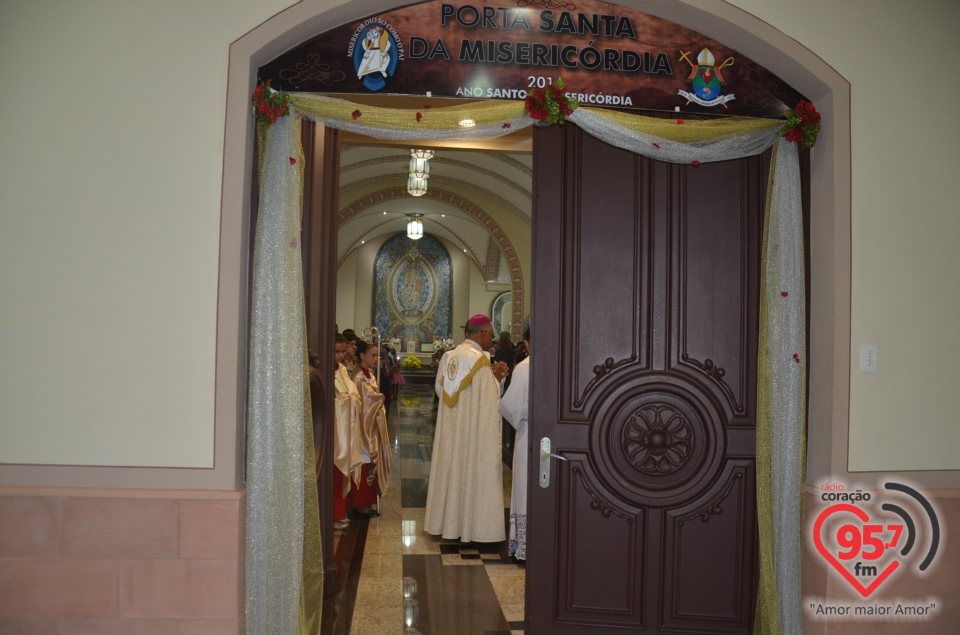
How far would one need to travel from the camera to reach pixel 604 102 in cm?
360

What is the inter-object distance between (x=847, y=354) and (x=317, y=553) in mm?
2411

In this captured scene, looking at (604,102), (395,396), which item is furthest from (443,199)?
(604,102)

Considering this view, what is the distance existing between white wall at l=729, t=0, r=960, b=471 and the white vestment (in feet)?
7.52

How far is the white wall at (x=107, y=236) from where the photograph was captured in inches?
127

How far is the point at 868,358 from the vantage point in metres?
3.47

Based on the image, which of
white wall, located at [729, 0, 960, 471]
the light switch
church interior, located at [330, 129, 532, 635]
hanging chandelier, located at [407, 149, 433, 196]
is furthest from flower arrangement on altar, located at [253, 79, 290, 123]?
hanging chandelier, located at [407, 149, 433, 196]

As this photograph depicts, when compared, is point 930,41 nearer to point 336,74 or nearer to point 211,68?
point 336,74

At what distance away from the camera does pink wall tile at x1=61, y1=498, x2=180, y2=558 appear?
3178 mm

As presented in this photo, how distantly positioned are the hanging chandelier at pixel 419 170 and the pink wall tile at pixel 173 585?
7.38 m

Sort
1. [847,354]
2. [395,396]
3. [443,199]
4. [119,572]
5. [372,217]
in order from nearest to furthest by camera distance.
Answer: [119,572] → [847,354] → [443,199] → [395,396] → [372,217]

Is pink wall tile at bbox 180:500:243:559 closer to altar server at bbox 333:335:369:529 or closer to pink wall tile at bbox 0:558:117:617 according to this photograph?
pink wall tile at bbox 0:558:117:617

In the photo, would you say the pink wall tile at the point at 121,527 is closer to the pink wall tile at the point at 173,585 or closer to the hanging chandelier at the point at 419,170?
the pink wall tile at the point at 173,585

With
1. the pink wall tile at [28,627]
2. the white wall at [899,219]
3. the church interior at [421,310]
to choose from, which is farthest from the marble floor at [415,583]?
the white wall at [899,219]

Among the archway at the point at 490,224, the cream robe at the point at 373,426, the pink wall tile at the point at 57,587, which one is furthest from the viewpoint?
the archway at the point at 490,224
